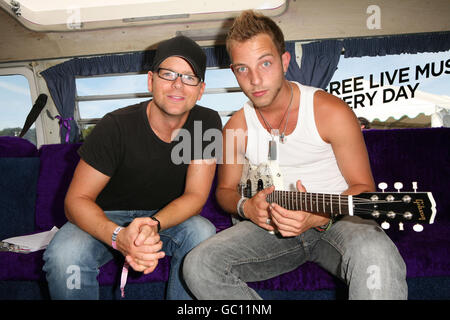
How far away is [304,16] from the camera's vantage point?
13.1 ft

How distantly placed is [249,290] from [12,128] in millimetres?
5247

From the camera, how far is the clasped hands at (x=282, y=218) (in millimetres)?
1294

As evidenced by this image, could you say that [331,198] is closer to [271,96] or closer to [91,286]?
[271,96]

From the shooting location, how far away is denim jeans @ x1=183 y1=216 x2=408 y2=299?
112 cm

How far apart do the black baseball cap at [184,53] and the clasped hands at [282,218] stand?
76 cm

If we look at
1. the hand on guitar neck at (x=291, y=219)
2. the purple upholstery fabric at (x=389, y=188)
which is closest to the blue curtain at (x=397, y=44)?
the purple upholstery fabric at (x=389, y=188)

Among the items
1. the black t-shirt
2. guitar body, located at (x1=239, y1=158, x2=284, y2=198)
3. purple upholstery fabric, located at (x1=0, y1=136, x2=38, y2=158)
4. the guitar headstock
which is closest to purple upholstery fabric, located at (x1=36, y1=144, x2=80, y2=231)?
purple upholstery fabric, located at (x1=0, y1=136, x2=38, y2=158)

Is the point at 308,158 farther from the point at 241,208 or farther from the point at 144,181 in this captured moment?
the point at 144,181

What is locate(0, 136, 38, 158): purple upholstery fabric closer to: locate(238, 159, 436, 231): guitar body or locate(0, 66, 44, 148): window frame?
locate(238, 159, 436, 231): guitar body

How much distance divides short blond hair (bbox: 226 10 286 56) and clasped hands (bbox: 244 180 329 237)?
855 mm

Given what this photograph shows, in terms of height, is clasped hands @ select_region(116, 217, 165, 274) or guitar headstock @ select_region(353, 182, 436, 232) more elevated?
guitar headstock @ select_region(353, 182, 436, 232)

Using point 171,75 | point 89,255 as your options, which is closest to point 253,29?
point 171,75

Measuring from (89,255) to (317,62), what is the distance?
4114 mm
